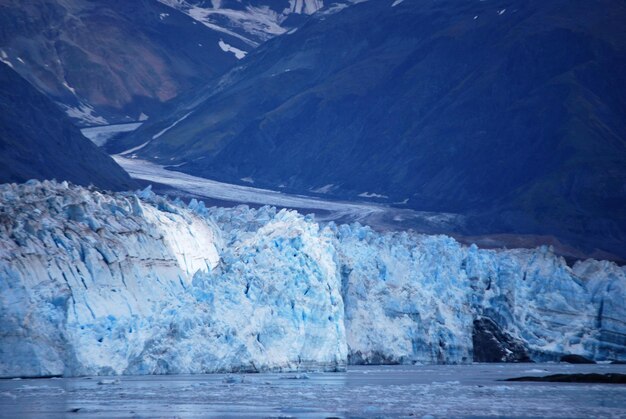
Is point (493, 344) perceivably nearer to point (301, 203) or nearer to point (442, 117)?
point (301, 203)

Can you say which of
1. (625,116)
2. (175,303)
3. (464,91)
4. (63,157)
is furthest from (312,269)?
(464,91)

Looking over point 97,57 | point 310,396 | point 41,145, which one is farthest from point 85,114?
point 310,396

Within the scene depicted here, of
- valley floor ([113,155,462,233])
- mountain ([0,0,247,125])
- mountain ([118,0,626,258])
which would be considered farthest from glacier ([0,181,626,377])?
mountain ([0,0,247,125])

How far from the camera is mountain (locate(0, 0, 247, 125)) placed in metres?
166

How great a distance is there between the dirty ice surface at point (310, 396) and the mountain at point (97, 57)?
123804 mm

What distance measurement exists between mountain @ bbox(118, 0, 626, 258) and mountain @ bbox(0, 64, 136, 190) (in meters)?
33.2

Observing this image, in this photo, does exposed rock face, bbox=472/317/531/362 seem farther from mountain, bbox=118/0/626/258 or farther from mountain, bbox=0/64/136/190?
mountain, bbox=118/0/626/258

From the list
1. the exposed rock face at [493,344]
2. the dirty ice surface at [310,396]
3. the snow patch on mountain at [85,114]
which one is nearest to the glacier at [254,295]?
the exposed rock face at [493,344]

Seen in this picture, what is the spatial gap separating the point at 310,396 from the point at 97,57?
150740 mm

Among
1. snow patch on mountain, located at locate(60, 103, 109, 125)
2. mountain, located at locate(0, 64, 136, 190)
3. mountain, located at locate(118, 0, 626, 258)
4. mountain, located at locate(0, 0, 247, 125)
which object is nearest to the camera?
mountain, located at locate(0, 64, 136, 190)

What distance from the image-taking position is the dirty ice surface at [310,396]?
29.2 metres

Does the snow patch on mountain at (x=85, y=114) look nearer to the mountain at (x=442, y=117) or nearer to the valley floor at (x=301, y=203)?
the mountain at (x=442, y=117)

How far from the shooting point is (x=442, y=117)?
456 feet

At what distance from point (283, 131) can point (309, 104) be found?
4612 millimetres
